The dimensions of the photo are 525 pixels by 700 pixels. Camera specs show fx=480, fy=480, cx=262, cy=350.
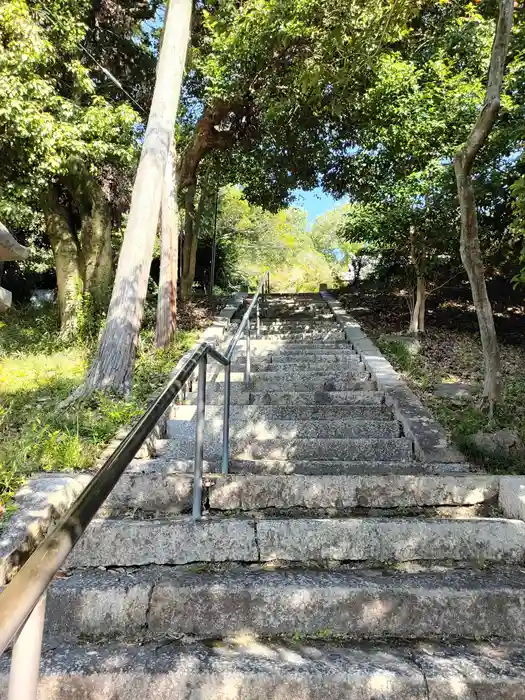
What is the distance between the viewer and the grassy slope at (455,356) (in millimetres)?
4008

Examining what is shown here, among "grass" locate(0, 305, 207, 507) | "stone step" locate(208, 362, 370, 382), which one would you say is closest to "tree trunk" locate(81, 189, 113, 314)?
"grass" locate(0, 305, 207, 507)

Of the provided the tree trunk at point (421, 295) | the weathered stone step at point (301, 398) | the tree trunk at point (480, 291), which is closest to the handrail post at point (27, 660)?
the weathered stone step at point (301, 398)

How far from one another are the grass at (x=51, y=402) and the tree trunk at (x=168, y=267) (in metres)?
0.27

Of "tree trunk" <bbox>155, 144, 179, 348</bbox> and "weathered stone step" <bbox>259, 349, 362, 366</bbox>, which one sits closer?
"weathered stone step" <bbox>259, 349, 362, 366</bbox>

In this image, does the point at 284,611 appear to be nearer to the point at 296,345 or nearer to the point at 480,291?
the point at 480,291

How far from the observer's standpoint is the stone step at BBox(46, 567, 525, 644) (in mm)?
1768

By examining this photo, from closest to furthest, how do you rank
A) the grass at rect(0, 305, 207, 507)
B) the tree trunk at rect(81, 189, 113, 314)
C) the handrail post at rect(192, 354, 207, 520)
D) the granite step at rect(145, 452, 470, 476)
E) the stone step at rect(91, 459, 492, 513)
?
the handrail post at rect(192, 354, 207, 520), the stone step at rect(91, 459, 492, 513), the grass at rect(0, 305, 207, 507), the granite step at rect(145, 452, 470, 476), the tree trunk at rect(81, 189, 113, 314)

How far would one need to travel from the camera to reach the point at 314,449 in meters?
3.60

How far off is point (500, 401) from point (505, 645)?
2944 millimetres

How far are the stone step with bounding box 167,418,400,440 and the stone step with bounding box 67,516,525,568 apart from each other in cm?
168

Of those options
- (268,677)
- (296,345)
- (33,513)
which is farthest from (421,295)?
(268,677)

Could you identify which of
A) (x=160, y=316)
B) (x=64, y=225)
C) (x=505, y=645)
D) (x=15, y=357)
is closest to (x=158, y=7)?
(x=64, y=225)

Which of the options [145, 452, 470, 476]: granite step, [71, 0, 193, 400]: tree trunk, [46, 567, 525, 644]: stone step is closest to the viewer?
[46, 567, 525, 644]: stone step

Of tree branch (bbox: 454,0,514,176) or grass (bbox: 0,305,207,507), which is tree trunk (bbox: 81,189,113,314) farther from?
tree branch (bbox: 454,0,514,176)
